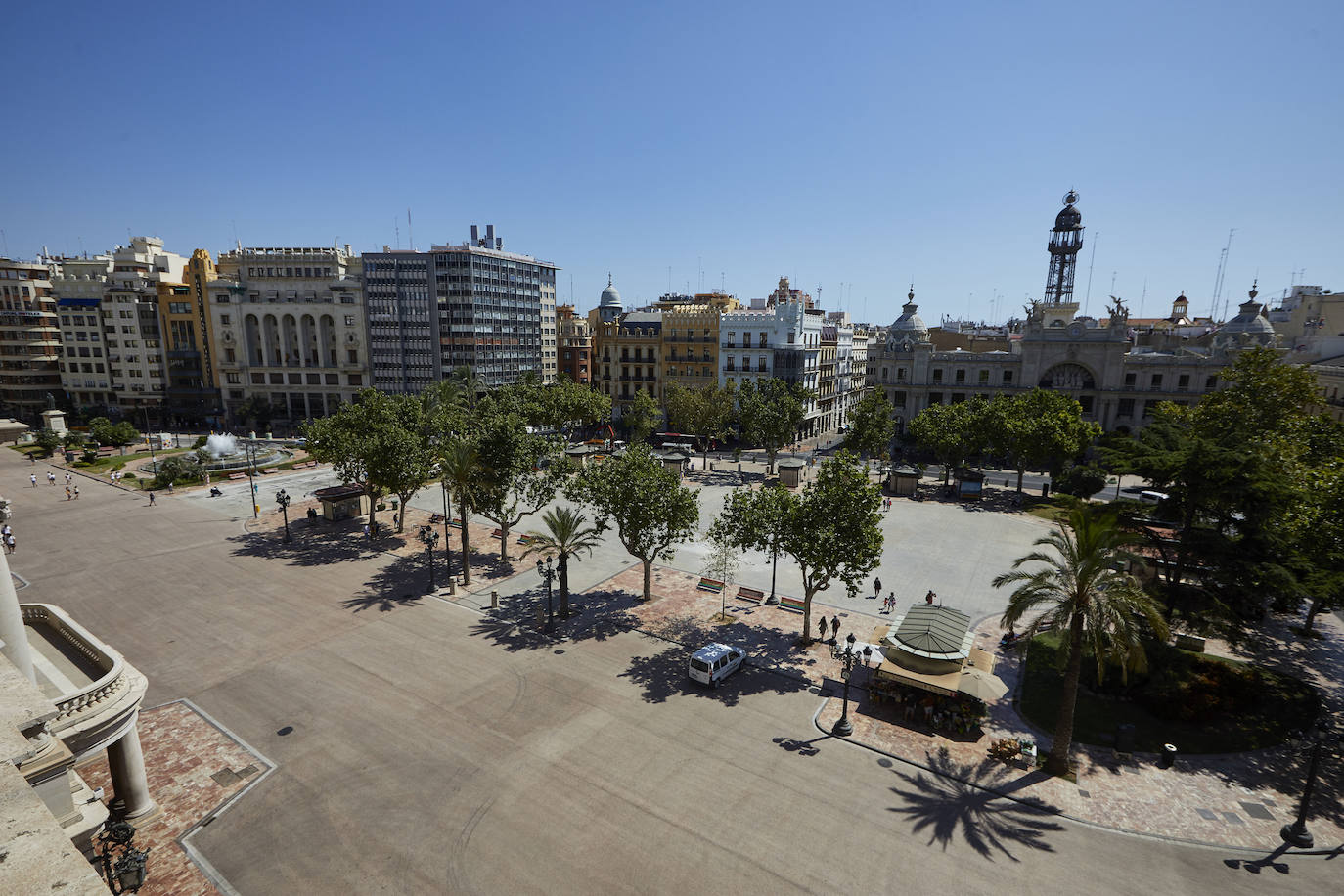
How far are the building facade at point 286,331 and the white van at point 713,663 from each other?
90923mm

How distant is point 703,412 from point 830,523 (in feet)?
162

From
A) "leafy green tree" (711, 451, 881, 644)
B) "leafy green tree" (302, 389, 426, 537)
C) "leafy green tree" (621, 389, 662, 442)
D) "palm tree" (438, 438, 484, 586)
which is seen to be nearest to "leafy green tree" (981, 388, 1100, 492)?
"leafy green tree" (711, 451, 881, 644)

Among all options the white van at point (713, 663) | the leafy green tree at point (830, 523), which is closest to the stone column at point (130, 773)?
the white van at point (713, 663)

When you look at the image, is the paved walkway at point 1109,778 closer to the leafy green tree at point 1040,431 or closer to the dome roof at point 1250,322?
the leafy green tree at point 1040,431

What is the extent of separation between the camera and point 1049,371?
85562 mm

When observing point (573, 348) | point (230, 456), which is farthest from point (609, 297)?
point (230, 456)

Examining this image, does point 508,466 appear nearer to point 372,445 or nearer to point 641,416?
point 372,445

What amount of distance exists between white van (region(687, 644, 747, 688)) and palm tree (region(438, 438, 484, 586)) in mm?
16840

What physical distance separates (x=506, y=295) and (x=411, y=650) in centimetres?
8248

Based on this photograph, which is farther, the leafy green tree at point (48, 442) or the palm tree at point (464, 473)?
the leafy green tree at point (48, 442)

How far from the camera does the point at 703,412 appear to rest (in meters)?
78.1

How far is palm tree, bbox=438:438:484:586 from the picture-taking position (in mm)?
37062

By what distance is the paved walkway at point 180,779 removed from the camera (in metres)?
17.3

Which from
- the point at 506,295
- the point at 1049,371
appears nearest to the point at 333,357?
the point at 506,295
